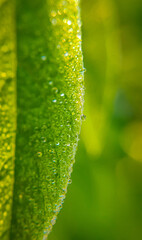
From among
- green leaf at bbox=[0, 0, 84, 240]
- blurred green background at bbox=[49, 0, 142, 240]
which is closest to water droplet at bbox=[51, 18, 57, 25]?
green leaf at bbox=[0, 0, 84, 240]

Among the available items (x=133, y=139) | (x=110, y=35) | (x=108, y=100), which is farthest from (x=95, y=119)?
(x=133, y=139)

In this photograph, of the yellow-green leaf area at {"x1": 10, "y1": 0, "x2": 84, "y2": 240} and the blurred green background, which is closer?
the yellow-green leaf area at {"x1": 10, "y1": 0, "x2": 84, "y2": 240}

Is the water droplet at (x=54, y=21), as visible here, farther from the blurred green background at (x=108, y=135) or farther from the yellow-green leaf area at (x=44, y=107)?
the blurred green background at (x=108, y=135)

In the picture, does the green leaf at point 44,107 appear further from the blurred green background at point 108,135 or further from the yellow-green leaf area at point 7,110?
the blurred green background at point 108,135

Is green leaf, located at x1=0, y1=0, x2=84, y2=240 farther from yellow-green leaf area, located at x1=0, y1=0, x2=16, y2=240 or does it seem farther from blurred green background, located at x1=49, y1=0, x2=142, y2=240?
blurred green background, located at x1=49, y1=0, x2=142, y2=240

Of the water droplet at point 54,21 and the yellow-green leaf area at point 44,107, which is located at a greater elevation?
the water droplet at point 54,21

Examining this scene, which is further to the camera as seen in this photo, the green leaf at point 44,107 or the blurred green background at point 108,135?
the blurred green background at point 108,135

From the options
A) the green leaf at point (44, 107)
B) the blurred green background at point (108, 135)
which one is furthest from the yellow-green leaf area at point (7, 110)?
the blurred green background at point (108, 135)
